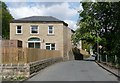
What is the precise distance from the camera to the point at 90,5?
63625 millimetres

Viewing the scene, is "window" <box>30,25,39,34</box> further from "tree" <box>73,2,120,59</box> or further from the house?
"tree" <box>73,2,120,59</box>

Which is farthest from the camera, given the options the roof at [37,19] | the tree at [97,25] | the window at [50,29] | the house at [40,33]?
the roof at [37,19]

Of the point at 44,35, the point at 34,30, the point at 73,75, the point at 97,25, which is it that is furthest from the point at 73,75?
the point at 34,30

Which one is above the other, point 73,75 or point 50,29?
point 50,29

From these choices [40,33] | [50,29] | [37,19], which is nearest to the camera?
[40,33]

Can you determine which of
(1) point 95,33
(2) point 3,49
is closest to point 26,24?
(1) point 95,33

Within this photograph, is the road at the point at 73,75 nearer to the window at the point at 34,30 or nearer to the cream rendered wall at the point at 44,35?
the cream rendered wall at the point at 44,35

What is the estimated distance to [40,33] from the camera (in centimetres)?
7006

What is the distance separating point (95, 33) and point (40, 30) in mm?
12850

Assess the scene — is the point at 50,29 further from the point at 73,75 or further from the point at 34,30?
the point at 73,75

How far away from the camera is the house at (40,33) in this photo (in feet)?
228

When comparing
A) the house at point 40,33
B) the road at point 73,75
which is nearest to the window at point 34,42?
the house at point 40,33

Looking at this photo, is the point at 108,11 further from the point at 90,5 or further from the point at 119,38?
the point at 119,38

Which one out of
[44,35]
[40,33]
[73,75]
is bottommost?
[73,75]
